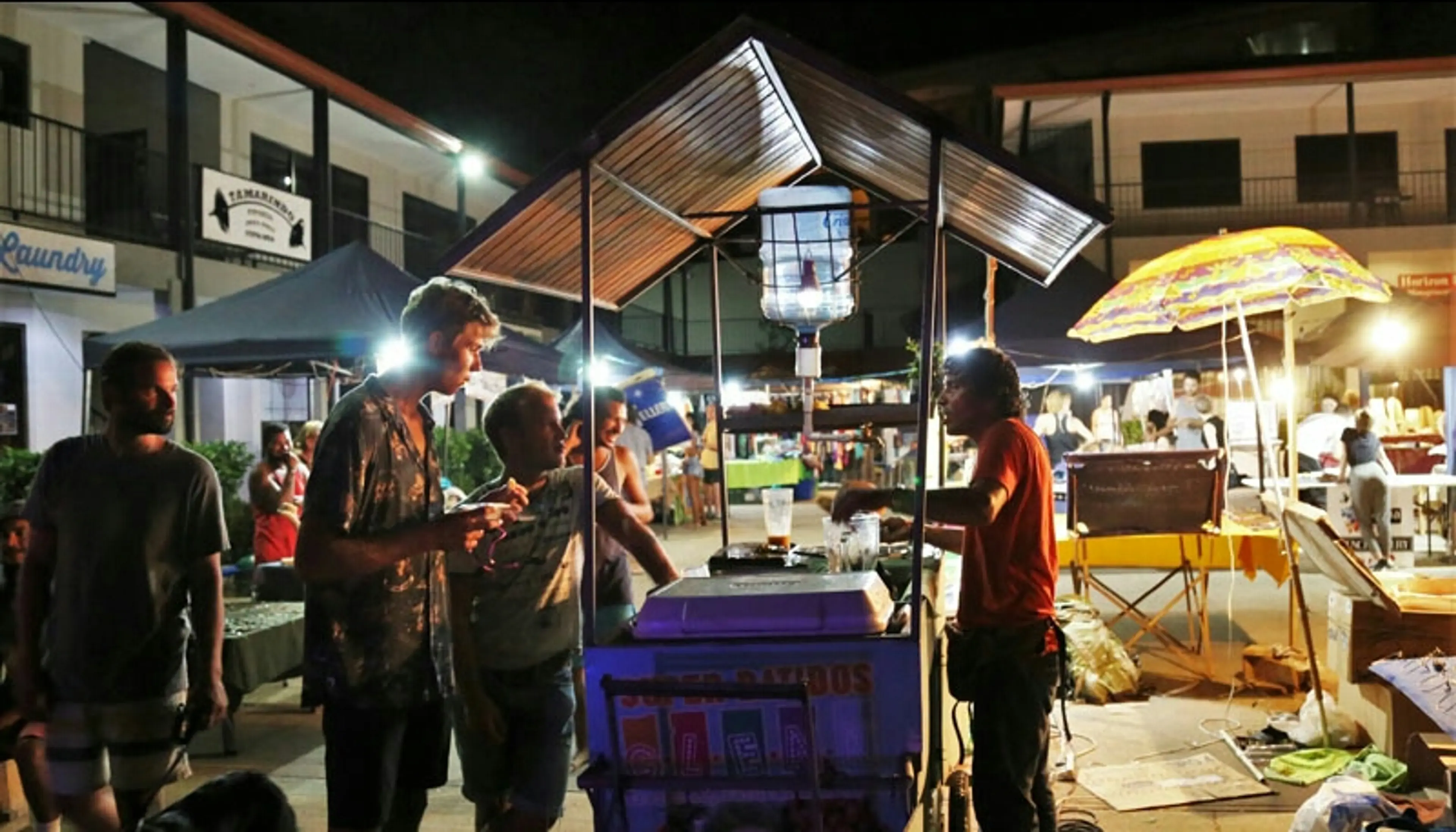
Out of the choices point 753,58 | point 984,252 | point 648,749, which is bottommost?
point 648,749

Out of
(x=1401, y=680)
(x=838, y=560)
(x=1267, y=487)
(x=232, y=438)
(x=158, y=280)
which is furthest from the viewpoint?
(x=232, y=438)

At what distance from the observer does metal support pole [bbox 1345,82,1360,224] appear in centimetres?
1867

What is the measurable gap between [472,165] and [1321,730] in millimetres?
18224

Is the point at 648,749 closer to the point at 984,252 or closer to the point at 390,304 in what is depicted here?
the point at 984,252

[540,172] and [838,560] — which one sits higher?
[540,172]

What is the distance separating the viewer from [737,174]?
3.80 m

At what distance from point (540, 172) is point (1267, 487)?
32.3 feet

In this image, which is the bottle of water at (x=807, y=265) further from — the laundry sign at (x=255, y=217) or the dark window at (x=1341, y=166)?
the dark window at (x=1341, y=166)

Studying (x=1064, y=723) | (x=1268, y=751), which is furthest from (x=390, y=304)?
(x=1268, y=751)

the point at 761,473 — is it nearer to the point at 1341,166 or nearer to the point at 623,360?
the point at 623,360

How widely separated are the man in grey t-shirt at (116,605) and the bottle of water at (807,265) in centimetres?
204

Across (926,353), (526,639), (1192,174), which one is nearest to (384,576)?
(526,639)

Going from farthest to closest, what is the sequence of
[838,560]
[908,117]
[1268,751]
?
[1268,751]
[838,560]
[908,117]

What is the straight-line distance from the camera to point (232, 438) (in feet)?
51.0
